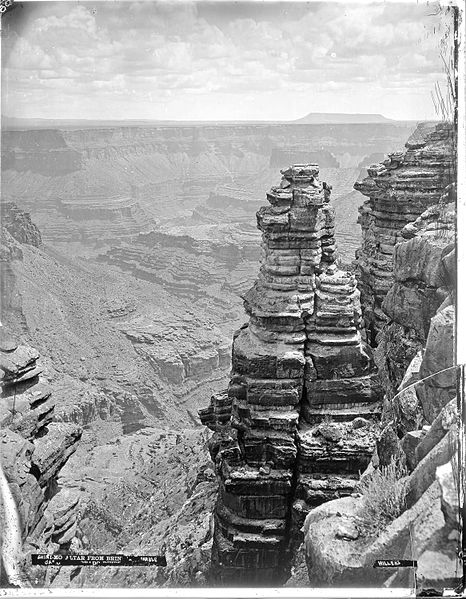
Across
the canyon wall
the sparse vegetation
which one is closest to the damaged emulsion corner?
the sparse vegetation

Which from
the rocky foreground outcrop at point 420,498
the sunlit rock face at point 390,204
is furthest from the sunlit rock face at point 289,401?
the sunlit rock face at point 390,204

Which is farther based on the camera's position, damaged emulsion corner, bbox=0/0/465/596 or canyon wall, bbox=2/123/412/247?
canyon wall, bbox=2/123/412/247

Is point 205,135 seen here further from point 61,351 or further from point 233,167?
point 61,351

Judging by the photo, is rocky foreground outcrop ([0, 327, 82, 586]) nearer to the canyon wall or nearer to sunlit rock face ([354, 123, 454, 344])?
sunlit rock face ([354, 123, 454, 344])

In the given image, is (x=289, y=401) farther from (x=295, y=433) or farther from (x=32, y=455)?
(x=32, y=455)

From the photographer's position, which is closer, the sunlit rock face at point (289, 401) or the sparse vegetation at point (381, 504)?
the sparse vegetation at point (381, 504)

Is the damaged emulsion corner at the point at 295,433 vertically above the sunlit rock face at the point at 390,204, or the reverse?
the sunlit rock face at the point at 390,204

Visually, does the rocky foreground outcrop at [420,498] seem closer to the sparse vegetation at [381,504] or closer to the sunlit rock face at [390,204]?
the sparse vegetation at [381,504]
